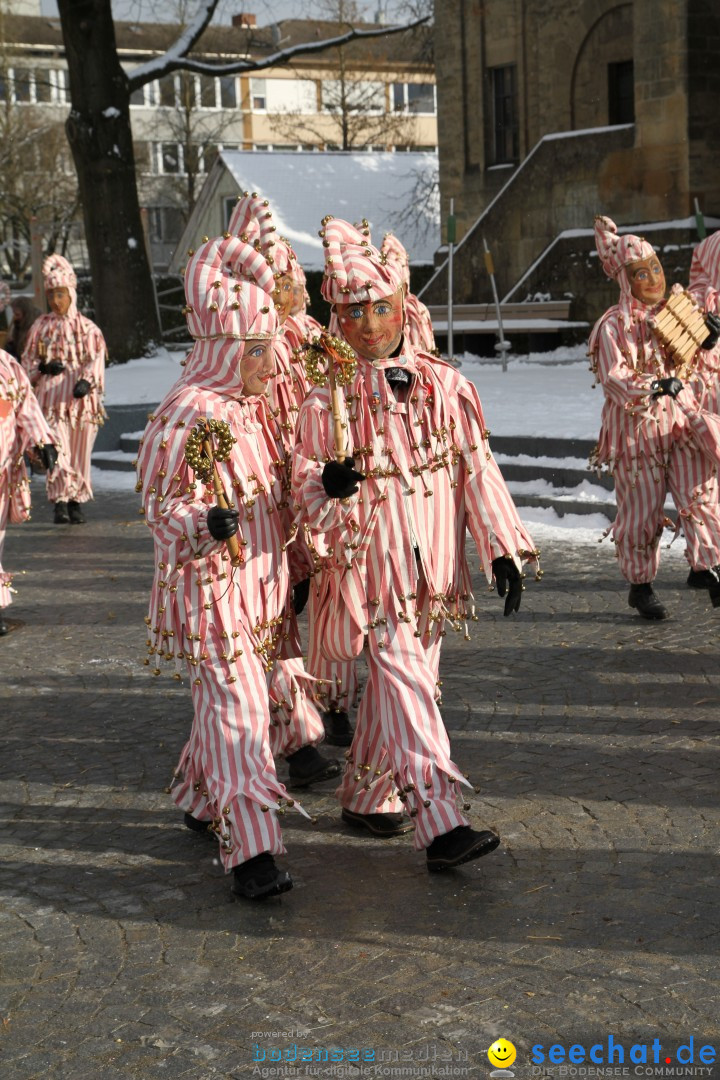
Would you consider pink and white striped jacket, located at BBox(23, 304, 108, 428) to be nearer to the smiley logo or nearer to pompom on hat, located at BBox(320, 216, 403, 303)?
pompom on hat, located at BBox(320, 216, 403, 303)

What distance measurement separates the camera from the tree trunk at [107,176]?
71.4 feet

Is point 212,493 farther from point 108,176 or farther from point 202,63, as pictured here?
point 202,63

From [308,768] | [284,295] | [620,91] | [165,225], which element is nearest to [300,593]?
[308,768]

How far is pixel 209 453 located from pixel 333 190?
39533mm

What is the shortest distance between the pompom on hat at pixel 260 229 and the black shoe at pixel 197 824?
1.94 metres

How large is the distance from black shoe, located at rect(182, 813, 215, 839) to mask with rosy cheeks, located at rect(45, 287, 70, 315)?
8.55 meters

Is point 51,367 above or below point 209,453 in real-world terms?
below

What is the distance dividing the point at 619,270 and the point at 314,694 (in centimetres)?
373

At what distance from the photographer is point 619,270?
28.5 feet

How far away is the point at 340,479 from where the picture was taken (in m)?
4.85

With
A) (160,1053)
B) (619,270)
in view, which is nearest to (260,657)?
(160,1053)

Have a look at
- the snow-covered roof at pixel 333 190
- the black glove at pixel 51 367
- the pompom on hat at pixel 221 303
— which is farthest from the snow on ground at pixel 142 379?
the snow-covered roof at pixel 333 190

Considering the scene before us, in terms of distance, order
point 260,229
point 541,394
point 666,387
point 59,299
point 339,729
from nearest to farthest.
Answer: point 260,229
point 339,729
point 666,387
point 59,299
point 541,394

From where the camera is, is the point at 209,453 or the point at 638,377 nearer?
the point at 209,453
